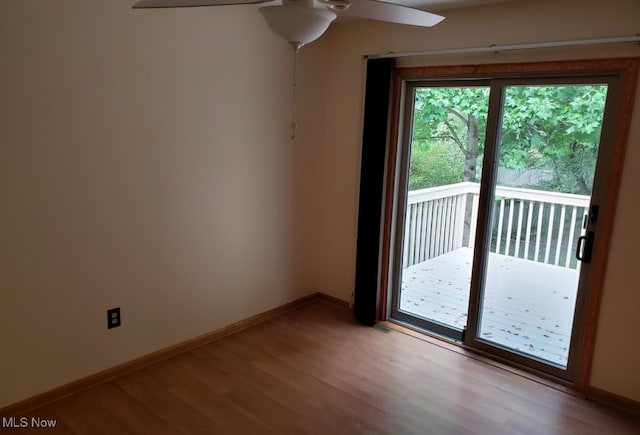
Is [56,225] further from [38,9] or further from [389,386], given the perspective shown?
[389,386]

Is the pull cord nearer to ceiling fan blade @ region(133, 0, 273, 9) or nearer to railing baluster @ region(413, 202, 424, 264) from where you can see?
railing baluster @ region(413, 202, 424, 264)

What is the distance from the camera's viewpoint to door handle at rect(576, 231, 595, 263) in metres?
2.77

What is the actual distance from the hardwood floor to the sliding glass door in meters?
0.36

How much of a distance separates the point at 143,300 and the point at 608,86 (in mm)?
3090

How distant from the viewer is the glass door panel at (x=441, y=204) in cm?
331

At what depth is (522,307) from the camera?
3256 millimetres

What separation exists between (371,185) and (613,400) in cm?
208

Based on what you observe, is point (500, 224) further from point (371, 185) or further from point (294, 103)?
point (294, 103)

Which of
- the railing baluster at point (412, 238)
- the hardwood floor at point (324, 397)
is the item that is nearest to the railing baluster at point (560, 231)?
the hardwood floor at point (324, 397)

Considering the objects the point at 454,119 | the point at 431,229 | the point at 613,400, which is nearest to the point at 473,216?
the point at 431,229

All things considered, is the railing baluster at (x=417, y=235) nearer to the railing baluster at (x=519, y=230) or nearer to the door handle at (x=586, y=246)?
the railing baluster at (x=519, y=230)

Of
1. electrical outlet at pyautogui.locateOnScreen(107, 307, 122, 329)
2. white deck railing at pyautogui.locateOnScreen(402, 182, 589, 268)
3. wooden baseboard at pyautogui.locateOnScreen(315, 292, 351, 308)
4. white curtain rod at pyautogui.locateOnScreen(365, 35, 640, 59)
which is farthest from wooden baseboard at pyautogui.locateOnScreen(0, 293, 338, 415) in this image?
white curtain rod at pyautogui.locateOnScreen(365, 35, 640, 59)

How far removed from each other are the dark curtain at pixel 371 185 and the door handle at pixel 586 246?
1388 mm

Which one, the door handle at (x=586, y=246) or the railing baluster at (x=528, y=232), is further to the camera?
the railing baluster at (x=528, y=232)
